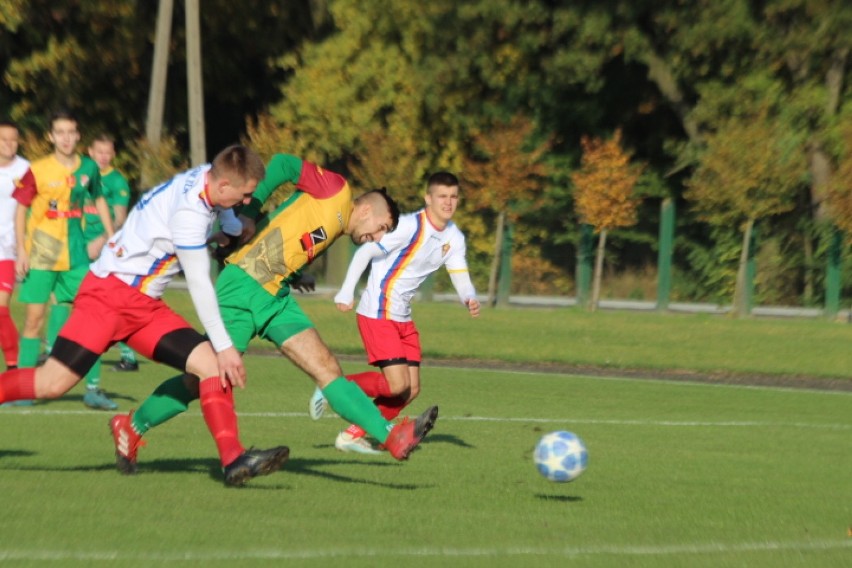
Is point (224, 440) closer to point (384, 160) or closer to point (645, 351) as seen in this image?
point (645, 351)

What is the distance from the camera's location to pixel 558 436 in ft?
28.9

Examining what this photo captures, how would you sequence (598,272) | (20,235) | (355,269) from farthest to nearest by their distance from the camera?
(598,272)
(20,235)
(355,269)

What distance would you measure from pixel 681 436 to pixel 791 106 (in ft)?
71.6

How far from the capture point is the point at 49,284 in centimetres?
1347

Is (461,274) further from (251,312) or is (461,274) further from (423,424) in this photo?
(423,424)

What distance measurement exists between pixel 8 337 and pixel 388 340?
12.8 ft

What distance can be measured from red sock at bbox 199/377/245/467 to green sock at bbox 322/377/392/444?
2.49 feet

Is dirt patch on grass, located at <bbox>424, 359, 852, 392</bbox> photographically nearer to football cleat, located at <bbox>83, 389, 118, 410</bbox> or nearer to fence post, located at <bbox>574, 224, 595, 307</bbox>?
football cleat, located at <bbox>83, 389, 118, 410</bbox>

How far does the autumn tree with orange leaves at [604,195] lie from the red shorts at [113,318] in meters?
23.6

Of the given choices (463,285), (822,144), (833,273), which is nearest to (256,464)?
(463,285)

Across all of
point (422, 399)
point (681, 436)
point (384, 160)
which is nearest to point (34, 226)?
point (422, 399)

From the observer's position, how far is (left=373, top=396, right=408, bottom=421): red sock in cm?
1107

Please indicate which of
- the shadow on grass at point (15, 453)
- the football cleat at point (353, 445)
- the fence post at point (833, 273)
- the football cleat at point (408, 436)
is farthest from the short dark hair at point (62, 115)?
the fence post at point (833, 273)

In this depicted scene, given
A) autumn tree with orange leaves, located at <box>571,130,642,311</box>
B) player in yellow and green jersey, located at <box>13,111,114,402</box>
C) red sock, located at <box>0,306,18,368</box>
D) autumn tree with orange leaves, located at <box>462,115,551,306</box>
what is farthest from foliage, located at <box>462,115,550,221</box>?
red sock, located at <box>0,306,18,368</box>
